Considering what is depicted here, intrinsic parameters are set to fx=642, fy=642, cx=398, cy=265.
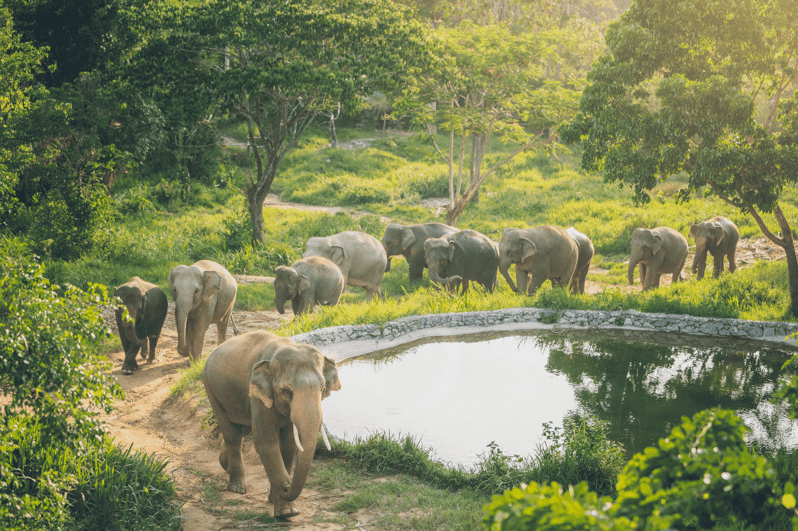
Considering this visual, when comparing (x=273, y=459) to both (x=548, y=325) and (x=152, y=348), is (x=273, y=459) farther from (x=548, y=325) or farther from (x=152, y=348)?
(x=548, y=325)

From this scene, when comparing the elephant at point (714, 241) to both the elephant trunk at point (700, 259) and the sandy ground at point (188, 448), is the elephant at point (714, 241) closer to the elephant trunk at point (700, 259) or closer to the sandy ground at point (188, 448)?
the elephant trunk at point (700, 259)

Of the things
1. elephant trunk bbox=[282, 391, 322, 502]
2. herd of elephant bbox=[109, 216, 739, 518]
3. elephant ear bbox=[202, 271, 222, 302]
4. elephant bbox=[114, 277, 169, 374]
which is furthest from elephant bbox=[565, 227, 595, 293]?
elephant trunk bbox=[282, 391, 322, 502]

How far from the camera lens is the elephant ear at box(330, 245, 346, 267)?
12344 mm

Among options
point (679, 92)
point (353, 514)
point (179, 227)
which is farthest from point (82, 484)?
point (179, 227)

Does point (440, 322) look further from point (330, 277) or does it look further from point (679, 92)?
point (679, 92)

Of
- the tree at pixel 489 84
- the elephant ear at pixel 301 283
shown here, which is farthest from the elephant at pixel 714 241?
the elephant ear at pixel 301 283

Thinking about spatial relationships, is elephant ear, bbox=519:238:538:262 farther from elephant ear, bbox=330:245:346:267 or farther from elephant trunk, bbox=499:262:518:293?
elephant ear, bbox=330:245:346:267

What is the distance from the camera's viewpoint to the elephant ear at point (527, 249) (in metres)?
12.5

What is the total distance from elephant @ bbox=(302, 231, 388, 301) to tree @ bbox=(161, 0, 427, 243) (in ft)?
10.7

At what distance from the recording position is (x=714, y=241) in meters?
14.9

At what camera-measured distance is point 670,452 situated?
2.67 m

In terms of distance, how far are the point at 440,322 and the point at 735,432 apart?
7.83 meters

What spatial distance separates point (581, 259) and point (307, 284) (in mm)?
6854

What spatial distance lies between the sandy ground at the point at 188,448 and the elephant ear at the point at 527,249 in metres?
6.04
